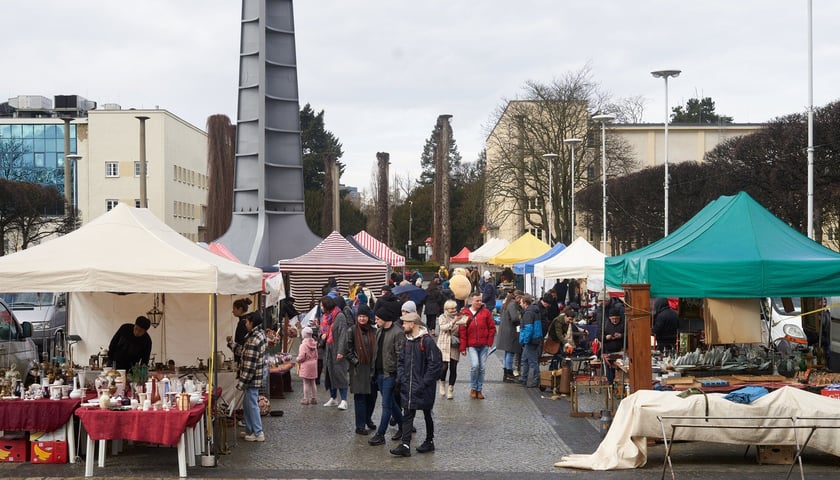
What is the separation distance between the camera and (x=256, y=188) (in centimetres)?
3041

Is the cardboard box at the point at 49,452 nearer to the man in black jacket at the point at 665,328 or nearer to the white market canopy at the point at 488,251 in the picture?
the man in black jacket at the point at 665,328

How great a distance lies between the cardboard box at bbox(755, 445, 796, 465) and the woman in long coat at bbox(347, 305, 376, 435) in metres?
4.63

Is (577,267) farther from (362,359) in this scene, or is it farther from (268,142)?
(268,142)

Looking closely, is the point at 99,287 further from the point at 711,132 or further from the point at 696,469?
the point at 711,132

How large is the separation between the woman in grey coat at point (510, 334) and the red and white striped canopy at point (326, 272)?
9.09 meters

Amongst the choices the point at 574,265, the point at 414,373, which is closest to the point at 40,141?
the point at 574,265

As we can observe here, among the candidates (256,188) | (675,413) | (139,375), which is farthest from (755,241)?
(256,188)

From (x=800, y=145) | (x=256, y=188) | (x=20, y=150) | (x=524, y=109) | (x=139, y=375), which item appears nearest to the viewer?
(x=139, y=375)

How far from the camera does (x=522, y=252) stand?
118 ft

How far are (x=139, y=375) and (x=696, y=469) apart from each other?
6357 millimetres

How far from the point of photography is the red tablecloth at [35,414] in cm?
1063

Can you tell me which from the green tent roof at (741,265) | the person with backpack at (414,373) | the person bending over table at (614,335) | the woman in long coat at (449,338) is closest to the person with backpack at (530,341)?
the woman in long coat at (449,338)

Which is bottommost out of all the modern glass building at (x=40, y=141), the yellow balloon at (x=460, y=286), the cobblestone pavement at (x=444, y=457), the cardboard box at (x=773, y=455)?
the cobblestone pavement at (x=444, y=457)

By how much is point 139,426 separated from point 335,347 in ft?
12.8
